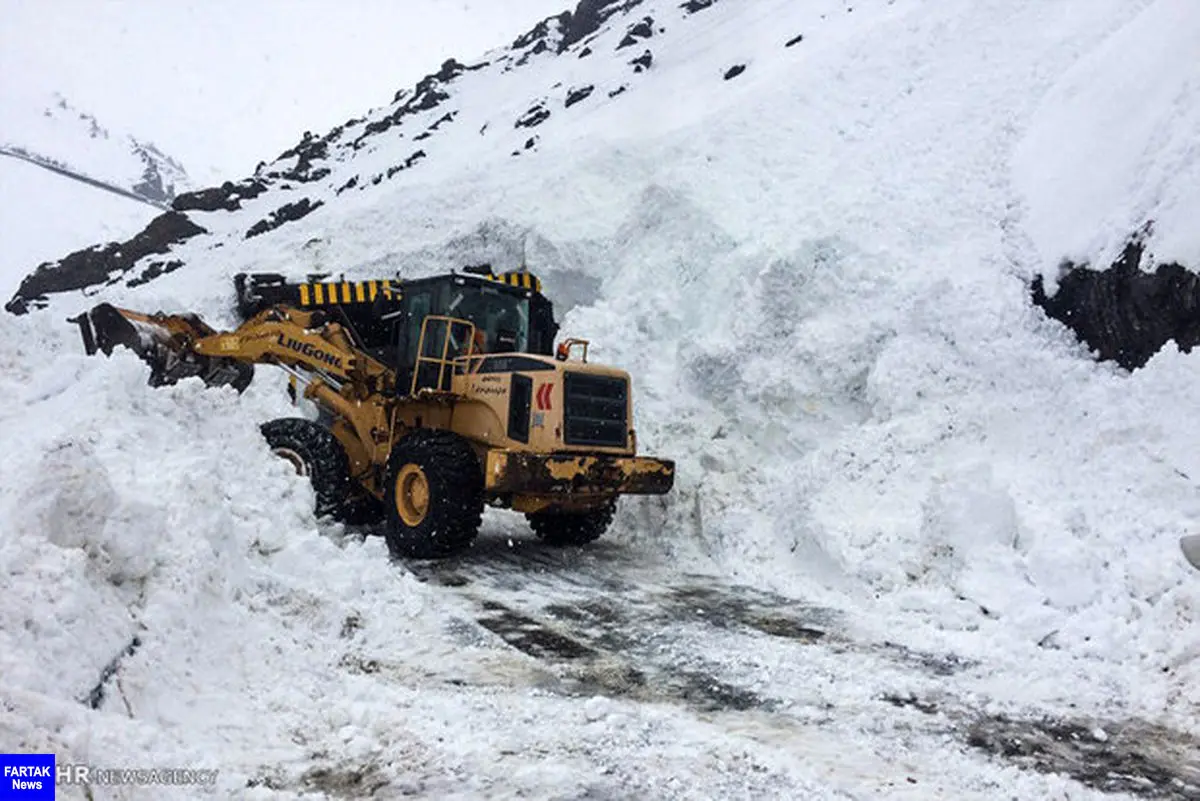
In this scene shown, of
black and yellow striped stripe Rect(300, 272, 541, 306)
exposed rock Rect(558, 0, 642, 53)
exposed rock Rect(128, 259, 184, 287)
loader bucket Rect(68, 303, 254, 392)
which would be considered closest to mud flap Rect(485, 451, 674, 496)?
black and yellow striped stripe Rect(300, 272, 541, 306)

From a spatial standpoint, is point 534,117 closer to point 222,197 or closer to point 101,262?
point 222,197

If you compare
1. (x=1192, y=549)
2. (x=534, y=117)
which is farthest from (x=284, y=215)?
(x=1192, y=549)

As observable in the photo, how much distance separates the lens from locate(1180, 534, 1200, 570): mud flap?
5.69m

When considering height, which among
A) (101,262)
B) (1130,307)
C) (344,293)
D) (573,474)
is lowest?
(573,474)

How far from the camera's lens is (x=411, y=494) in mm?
8828

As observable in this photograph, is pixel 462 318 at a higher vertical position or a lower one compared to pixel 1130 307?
higher

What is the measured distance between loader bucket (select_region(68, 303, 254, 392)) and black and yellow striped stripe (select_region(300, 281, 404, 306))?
115 cm

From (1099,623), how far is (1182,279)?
3.51m

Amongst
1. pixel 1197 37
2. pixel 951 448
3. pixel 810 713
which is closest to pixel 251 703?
pixel 810 713

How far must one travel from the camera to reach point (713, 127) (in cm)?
1543

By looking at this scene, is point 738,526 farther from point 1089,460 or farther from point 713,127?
point 713,127

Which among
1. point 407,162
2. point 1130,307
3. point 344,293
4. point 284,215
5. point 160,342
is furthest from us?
point 284,215

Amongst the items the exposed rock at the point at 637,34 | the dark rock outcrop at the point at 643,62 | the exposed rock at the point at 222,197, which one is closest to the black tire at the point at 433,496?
the dark rock outcrop at the point at 643,62

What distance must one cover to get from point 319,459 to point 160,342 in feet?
7.38
